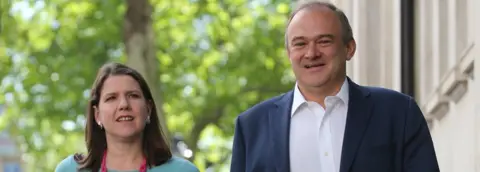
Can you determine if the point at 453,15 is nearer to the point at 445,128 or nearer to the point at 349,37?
the point at 445,128

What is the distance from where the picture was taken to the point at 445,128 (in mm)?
11367

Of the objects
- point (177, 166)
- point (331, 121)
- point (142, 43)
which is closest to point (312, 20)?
point (331, 121)

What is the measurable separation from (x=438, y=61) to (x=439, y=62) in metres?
0.03

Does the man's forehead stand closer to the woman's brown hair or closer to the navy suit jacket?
the navy suit jacket

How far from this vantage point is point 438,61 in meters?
11.8

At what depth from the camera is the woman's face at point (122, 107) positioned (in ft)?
19.4

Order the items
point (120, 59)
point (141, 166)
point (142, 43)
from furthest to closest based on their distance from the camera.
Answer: point (120, 59) < point (142, 43) < point (141, 166)

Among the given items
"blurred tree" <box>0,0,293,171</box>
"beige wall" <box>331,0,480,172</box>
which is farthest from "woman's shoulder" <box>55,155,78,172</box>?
"blurred tree" <box>0,0,293,171</box>

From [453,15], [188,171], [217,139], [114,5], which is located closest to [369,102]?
[188,171]

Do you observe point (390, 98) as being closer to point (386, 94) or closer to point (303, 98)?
point (386, 94)

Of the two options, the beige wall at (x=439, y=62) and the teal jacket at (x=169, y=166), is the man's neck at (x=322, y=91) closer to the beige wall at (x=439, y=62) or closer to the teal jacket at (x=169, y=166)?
the teal jacket at (x=169, y=166)

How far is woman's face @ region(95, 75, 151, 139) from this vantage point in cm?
592

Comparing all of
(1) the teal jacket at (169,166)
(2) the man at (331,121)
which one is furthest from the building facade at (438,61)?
(2) the man at (331,121)

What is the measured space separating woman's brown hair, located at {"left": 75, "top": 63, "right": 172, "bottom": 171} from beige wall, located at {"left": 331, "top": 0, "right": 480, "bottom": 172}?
128 inches
